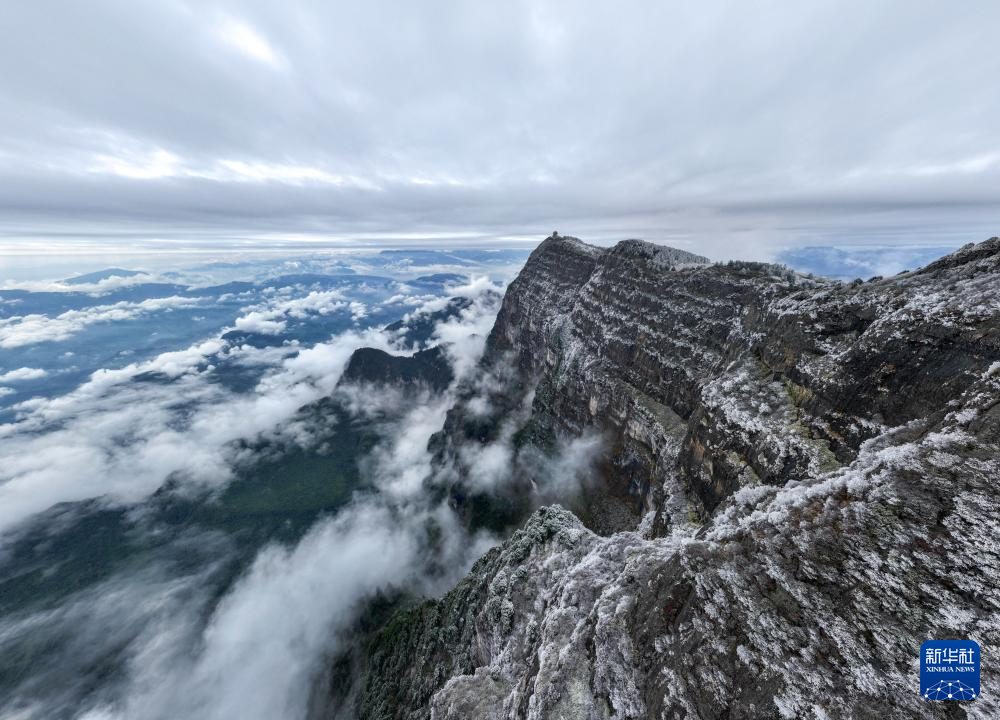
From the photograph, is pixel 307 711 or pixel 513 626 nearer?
pixel 513 626

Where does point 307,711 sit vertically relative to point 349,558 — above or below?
above

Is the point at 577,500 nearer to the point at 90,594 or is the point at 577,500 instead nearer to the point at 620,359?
the point at 620,359

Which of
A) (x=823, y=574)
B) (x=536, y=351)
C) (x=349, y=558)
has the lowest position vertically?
(x=349, y=558)

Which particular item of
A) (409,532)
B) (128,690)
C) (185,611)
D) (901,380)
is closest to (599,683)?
(901,380)

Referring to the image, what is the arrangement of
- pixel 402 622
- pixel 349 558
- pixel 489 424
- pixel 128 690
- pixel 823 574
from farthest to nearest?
pixel 349 558
pixel 489 424
pixel 128 690
pixel 402 622
pixel 823 574

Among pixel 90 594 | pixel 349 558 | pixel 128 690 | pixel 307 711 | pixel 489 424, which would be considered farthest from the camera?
pixel 90 594

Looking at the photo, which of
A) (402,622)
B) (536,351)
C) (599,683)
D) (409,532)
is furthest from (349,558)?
(599,683)

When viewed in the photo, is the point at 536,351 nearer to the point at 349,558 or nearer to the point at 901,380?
the point at 901,380
